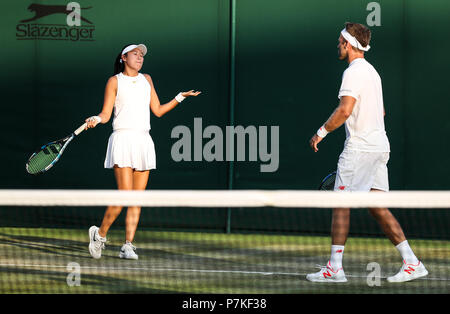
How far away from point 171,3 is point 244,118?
1375mm

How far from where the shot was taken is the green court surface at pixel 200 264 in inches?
214

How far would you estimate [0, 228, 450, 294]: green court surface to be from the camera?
17.8 ft

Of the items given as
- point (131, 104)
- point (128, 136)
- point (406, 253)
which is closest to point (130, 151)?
point (128, 136)

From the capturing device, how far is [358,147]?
5.51m

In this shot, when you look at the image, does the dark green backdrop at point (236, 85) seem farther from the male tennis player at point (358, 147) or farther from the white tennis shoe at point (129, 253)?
the male tennis player at point (358, 147)

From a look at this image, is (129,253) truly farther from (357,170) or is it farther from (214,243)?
(357,170)

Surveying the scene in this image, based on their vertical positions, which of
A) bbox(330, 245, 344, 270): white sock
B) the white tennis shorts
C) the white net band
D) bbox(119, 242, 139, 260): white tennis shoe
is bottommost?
bbox(119, 242, 139, 260): white tennis shoe

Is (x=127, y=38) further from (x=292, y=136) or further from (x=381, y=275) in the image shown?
(x=381, y=275)

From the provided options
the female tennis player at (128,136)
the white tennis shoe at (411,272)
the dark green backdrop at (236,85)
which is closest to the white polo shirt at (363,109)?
the white tennis shoe at (411,272)

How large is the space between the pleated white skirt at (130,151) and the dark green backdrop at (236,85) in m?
2.08

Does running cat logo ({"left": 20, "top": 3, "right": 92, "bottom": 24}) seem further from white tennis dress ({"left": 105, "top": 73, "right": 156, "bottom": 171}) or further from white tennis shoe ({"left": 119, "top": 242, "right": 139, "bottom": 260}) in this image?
white tennis shoe ({"left": 119, "top": 242, "right": 139, "bottom": 260})

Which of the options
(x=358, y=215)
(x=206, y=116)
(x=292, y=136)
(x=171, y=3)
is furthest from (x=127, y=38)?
(x=358, y=215)

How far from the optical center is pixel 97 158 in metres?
9.04

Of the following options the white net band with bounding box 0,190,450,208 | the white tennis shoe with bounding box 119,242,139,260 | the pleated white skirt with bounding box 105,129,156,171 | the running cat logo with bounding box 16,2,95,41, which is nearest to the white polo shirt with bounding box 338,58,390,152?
the white net band with bounding box 0,190,450,208
